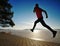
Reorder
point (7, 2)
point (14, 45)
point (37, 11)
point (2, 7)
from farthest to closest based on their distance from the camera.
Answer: point (7, 2)
point (2, 7)
point (14, 45)
point (37, 11)

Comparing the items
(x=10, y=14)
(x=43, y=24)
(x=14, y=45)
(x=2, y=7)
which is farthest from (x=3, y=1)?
(x=43, y=24)

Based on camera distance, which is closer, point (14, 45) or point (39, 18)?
point (39, 18)

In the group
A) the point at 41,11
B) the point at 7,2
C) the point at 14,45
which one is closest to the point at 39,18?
the point at 41,11

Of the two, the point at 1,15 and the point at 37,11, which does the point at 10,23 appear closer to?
the point at 1,15

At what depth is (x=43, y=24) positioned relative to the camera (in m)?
7.54

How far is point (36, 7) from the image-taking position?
7.21m

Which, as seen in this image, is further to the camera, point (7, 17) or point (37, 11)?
point (7, 17)

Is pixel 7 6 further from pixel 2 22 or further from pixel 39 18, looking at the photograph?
pixel 39 18

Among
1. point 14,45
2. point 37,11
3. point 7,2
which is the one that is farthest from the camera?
point 7,2

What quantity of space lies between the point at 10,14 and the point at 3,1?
122 inches

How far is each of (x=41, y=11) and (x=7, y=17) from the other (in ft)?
78.3

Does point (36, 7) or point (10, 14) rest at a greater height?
point (36, 7)

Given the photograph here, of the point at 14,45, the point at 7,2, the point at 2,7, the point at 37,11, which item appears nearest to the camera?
the point at 37,11

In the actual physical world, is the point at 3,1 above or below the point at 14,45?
above
